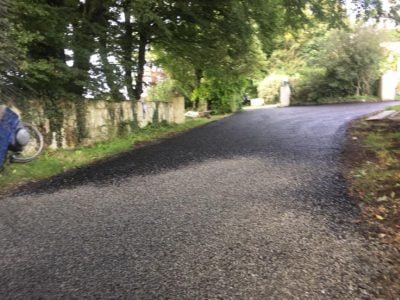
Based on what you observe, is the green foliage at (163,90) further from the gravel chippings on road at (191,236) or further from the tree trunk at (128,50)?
the gravel chippings on road at (191,236)

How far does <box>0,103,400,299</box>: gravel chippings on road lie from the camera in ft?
11.2

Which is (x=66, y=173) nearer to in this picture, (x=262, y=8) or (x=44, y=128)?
(x=44, y=128)

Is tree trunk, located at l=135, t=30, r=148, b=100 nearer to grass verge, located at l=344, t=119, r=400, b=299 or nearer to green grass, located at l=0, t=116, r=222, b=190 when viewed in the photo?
green grass, located at l=0, t=116, r=222, b=190

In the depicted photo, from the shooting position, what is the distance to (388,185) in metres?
6.02

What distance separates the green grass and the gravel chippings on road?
0.67 metres

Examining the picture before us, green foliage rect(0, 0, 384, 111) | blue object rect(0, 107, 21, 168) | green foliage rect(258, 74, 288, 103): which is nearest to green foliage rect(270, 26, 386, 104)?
green foliage rect(258, 74, 288, 103)

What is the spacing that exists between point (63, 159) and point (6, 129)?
198cm

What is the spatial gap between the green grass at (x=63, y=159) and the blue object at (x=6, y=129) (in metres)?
0.39

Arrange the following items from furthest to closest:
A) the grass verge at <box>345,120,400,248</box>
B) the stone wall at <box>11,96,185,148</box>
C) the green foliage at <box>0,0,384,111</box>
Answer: the stone wall at <box>11,96,185,148</box> < the green foliage at <box>0,0,384,111</box> < the grass verge at <box>345,120,400,248</box>

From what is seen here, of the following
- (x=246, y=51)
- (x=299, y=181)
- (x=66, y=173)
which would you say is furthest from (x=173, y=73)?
(x=299, y=181)

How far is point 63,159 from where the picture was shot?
30.9 ft

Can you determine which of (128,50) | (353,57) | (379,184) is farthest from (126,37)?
(353,57)

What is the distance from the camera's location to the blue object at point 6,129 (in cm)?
748

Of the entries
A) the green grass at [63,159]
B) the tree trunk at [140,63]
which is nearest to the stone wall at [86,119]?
the green grass at [63,159]
